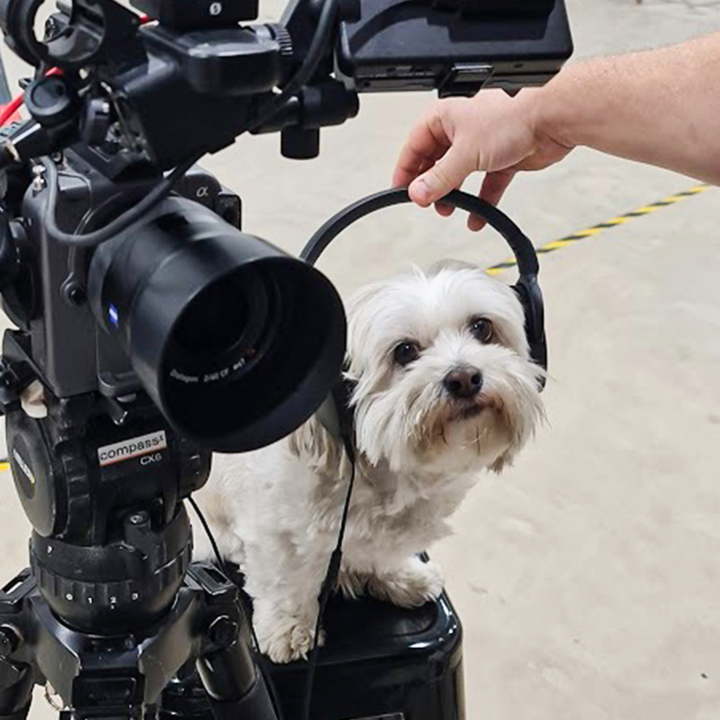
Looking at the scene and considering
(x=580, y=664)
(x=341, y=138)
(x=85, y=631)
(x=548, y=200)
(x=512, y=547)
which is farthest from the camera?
(x=341, y=138)

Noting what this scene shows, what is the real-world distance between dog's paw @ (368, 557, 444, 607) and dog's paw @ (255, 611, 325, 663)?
94mm

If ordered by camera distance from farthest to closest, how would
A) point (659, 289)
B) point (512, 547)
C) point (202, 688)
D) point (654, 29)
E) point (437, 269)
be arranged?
1. point (654, 29)
2. point (659, 289)
3. point (512, 547)
4. point (437, 269)
5. point (202, 688)

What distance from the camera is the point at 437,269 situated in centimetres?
128

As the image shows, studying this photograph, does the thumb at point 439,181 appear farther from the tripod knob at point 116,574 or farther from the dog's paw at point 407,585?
the dog's paw at point 407,585

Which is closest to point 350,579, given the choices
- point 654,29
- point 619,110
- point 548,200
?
point 619,110

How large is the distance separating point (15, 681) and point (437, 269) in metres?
0.65

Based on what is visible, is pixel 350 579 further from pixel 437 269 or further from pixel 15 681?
pixel 15 681

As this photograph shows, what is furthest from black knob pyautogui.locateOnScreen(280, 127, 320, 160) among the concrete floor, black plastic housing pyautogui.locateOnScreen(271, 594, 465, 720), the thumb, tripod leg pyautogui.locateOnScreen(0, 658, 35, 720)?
the concrete floor

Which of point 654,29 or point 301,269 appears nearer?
point 301,269

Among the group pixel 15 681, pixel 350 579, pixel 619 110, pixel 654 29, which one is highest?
pixel 619 110

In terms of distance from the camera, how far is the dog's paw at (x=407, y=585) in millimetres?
1318

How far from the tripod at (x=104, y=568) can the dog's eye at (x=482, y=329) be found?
0.43 meters

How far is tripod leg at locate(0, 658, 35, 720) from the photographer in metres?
0.89

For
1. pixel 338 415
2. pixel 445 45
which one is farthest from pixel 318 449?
A: pixel 445 45
